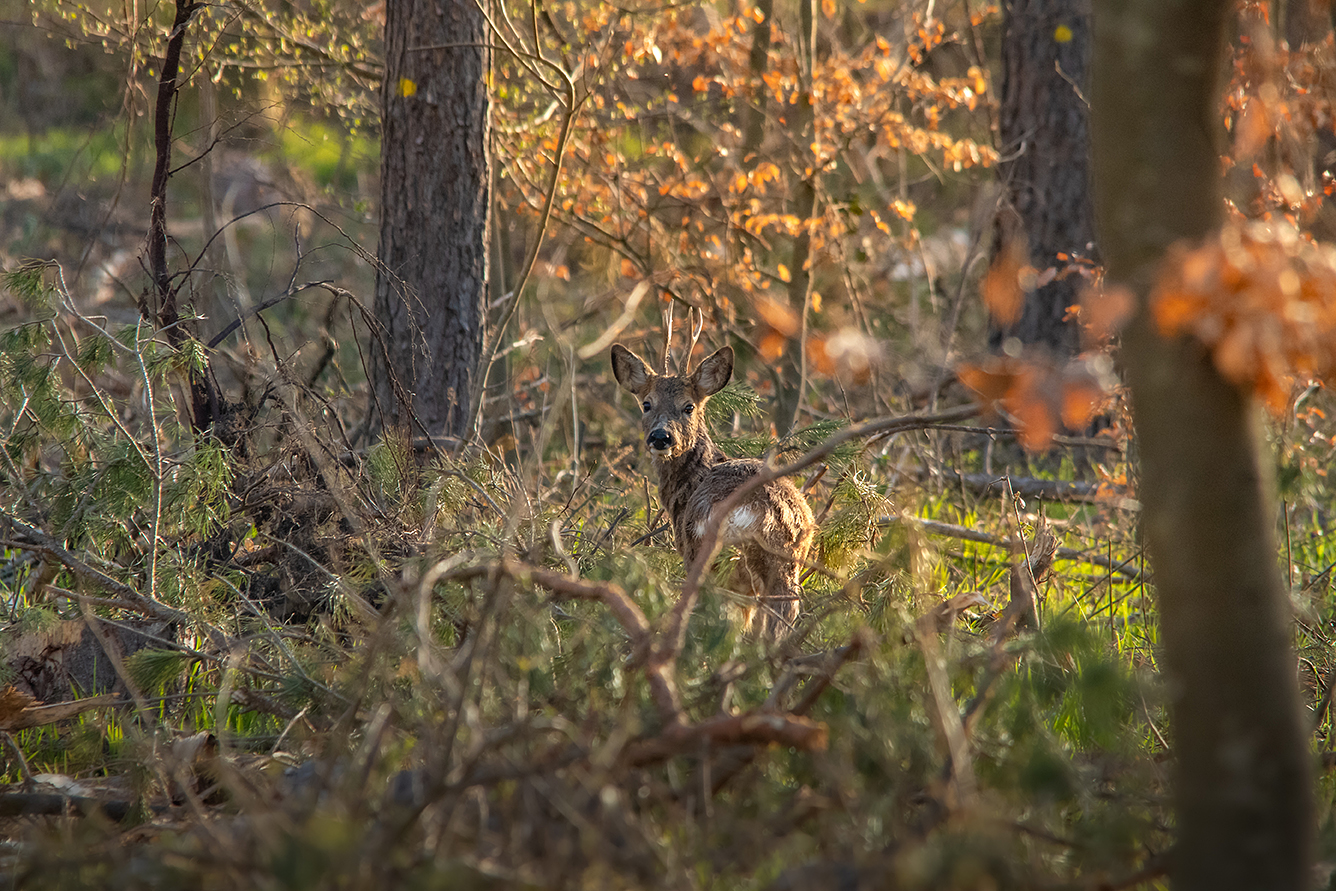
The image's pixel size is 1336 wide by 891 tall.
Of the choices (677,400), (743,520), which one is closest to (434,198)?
(677,400)

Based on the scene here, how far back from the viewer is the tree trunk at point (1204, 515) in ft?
7.75

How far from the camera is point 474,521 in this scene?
496 centimetres

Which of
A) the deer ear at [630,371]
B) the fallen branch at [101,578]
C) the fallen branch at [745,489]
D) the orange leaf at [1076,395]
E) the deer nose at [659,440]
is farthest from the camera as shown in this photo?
the deer ear at [630,371]

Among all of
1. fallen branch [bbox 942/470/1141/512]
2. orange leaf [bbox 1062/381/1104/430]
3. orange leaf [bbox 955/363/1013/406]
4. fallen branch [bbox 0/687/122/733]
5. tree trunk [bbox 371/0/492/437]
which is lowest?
fallen branch [bbox 0/687/122/733]

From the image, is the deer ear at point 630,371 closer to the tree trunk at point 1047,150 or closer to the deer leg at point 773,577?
the deer leg at point 773,577

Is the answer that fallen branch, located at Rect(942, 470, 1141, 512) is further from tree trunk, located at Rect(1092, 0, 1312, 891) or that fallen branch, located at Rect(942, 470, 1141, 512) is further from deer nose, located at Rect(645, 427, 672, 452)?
tree trunk, located at Rect(1092, 0, 1312, 891)

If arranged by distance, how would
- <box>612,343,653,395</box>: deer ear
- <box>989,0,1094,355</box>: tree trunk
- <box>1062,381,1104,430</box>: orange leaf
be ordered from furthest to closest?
<box>989,0,1094,355</box>: tree trunk < <box>612,343,653,395</box>: deer ear < <box>1062,381,1104,430</box>: orange leaf

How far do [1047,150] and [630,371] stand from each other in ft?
16.2

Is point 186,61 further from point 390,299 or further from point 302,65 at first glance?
point 390,299

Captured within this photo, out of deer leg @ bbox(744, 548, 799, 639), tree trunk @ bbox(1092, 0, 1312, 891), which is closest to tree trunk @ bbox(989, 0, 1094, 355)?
deer leg @ bbox(744, 548, 799, 639)

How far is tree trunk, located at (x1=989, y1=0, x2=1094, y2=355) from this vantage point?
9.24 metres

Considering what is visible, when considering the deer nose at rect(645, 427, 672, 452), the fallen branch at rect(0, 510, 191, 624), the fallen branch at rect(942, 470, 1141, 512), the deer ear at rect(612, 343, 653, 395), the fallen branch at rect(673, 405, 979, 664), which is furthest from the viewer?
the fallen branch at rect(942, 470, 1141, 512)

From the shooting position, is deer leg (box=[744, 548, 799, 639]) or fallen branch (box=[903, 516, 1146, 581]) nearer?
deer leg (box=[744, 548, 799, 639])

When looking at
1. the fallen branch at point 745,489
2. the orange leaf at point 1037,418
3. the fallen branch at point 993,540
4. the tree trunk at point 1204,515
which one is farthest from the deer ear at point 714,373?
the orange leaf at point 1037,418
